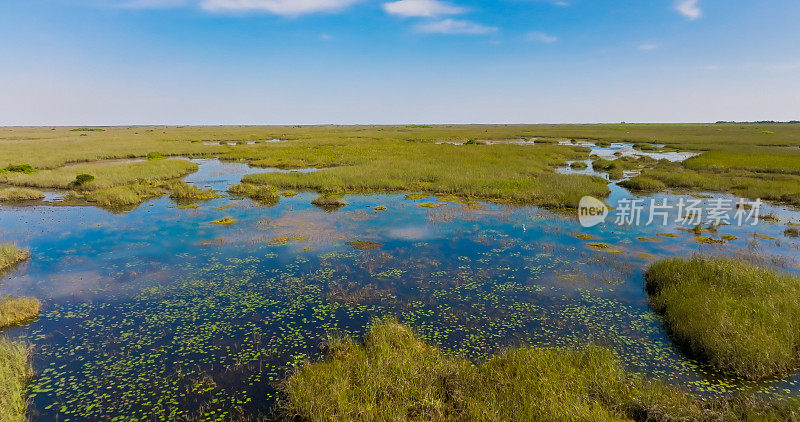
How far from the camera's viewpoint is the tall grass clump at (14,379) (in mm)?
7316

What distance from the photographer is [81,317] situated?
11.4m

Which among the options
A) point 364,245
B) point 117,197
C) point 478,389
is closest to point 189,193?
point 117,197

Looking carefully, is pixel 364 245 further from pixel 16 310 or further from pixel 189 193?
pixel 189 193

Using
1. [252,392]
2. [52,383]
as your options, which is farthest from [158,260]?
[252,392]

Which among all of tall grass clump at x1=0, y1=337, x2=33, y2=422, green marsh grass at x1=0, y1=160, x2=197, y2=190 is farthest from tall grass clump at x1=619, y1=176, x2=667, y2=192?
green marsh grass at x1=0, y1=160, x2=197, y2=190

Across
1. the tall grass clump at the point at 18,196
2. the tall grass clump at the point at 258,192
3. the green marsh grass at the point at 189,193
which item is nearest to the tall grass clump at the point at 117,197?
the green marsh grass at the point at 189,193

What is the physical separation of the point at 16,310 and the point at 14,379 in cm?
449

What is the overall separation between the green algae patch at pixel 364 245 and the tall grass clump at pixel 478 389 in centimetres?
894

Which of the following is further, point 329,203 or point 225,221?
point 329,203

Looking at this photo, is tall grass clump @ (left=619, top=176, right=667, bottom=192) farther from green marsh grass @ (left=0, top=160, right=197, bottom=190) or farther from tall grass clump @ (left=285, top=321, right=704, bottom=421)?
green marsh grass @ (left=0, top=160, right=197, bottom=190)

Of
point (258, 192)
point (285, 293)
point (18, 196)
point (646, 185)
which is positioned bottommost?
point (285, 293)

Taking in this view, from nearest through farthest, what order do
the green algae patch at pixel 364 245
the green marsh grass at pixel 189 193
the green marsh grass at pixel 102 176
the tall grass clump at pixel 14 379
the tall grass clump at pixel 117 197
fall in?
the tall grass clump at pixel 14 379 → the green algae patch at pixel 364 245 → the tall grass clump at pixel 117 197 → the green marsh grass at pixel 189 193 → the green marsh grass at pixel 102 176

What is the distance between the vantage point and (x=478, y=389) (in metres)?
7.70

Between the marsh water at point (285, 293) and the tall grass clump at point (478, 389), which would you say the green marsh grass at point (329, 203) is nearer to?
the marsh water at point (285, 293)
